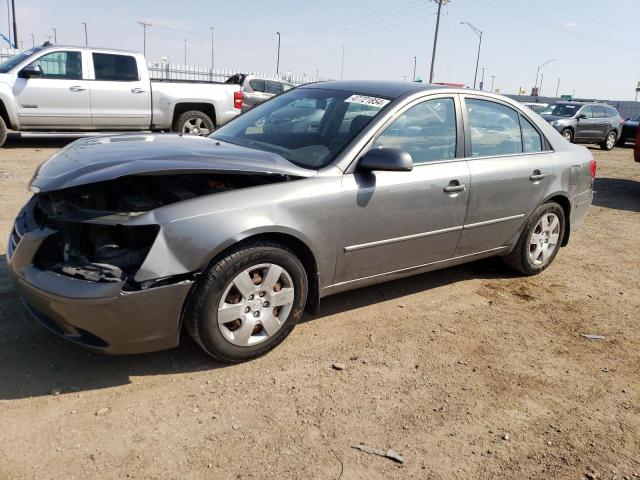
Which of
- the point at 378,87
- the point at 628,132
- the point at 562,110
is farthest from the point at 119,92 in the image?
the point at 628,132

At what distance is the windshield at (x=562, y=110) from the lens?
18906 mm

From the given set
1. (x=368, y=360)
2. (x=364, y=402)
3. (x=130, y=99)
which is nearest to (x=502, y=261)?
(x=368, y=360)

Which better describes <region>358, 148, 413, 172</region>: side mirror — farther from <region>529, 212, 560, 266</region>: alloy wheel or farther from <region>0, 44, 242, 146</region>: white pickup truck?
<region>0, 44, 242, 146</region>: white pickup truck

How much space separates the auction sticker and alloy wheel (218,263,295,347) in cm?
145

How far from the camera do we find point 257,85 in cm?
1784

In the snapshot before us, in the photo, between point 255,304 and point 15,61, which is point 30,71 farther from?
point 255,304

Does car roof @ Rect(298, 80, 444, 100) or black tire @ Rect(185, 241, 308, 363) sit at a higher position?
car roof @ Rect(298, 80, 444, 100)

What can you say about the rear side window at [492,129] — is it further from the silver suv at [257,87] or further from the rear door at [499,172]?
the silver suv at [257,87]

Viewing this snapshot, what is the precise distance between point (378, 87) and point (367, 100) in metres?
0.30

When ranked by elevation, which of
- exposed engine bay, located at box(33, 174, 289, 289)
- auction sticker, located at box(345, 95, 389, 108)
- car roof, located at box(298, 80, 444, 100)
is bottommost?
exposed engine bay, located at box(33, 174, 289, 289)

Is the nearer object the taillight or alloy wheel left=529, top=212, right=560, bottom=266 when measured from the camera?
alloy wheel left=529, top=212, right=560, bottom=266

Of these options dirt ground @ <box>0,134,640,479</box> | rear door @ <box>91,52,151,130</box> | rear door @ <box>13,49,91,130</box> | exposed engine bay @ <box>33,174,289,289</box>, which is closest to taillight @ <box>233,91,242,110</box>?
rear door @ <box>91,52,151,130</box>

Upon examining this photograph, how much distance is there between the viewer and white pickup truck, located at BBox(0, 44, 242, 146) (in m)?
10.1

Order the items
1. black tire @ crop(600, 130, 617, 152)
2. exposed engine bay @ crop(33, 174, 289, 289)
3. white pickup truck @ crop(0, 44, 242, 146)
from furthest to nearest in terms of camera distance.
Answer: black tire @ crop(600, 130, 617, 152)
white pickup truck @ crop(0, 44, 242, 146)
exposed engine bay @ crop(33, 174, 289, 289)
